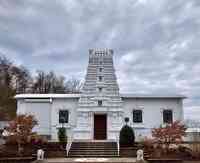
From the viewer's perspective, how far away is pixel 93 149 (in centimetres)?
1773

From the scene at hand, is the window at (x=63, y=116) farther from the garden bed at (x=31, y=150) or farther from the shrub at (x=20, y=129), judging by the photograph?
the shrub at (x=20, y=129)

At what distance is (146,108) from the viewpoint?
21891 millimetres

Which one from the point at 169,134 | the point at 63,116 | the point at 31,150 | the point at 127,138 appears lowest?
the point at 31,150

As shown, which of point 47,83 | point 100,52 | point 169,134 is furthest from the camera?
point 47,83

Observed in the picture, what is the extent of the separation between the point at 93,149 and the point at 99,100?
4.96 meters

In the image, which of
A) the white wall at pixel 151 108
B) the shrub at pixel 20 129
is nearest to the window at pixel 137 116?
the white wall at pixel 151 108

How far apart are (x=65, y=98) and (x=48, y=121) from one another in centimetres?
238

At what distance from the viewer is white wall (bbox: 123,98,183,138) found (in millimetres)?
21719

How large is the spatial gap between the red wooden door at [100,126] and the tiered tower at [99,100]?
0.39 metres

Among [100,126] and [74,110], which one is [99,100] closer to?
[100,126]

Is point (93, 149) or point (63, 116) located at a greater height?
point (63, 116)


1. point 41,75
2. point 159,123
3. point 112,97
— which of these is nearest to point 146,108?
point 159,123

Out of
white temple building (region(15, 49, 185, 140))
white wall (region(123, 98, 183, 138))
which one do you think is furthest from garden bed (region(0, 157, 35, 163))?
white wall (region(123, 98, 183, 138))

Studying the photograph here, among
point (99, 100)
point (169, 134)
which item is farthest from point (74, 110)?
point (169, 134)
